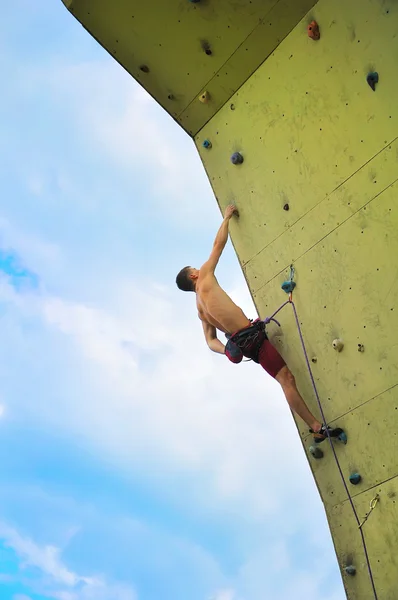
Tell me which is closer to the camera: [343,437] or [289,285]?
[343,437]

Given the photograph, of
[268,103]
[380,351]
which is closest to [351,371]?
[380,351]

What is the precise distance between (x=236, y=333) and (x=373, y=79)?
1527mm

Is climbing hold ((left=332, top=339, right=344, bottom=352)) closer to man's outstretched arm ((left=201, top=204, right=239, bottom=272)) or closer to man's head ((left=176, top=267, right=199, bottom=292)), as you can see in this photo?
man's outstretched arm ((left=201, top=204, right=239, bottom=272))

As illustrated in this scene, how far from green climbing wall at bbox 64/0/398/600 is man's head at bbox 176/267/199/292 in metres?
0.35

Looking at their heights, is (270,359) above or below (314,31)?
below

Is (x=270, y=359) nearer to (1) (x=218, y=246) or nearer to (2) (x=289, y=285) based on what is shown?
(2) (x=289, y=285)

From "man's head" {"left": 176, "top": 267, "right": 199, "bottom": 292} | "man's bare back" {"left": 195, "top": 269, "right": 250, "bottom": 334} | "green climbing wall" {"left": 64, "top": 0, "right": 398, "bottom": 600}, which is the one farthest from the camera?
"man's head" {"left": 176, "top": 267, "right": 199, "bottom": 292}

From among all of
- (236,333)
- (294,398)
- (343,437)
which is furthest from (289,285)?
(343,437)

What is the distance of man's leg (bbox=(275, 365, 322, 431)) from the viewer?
3520 mm

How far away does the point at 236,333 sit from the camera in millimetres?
3742

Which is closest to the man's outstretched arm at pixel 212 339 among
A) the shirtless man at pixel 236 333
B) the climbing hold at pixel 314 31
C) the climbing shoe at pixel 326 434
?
the shirtless man at pixel 236 333

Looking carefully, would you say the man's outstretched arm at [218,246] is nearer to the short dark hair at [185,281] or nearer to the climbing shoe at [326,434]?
the short dark hair at [185,281]

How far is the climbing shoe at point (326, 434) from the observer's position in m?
3.40

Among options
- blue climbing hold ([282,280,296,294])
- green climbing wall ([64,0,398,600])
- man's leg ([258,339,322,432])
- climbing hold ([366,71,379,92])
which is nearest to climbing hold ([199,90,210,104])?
green climbing wall ([64,0,398,600])
